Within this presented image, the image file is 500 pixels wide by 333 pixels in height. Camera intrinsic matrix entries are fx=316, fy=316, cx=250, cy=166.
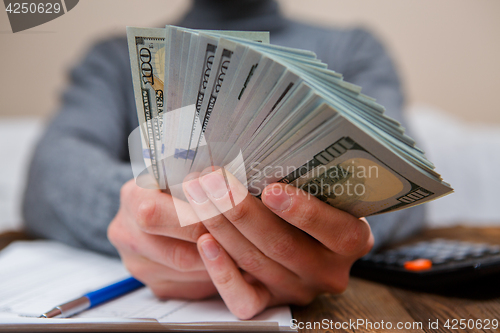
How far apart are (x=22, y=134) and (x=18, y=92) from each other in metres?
0.42

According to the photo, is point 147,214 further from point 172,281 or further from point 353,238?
point 353,238

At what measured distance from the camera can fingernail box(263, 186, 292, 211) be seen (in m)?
0.30

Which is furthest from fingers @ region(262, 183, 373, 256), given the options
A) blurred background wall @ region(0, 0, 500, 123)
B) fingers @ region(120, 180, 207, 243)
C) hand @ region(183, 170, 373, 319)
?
blurred background wall @ region(0, 0, 500, 123)

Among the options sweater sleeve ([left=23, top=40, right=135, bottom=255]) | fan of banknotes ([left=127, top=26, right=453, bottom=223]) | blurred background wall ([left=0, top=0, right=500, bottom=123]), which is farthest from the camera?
blurred background wall ([left=0, top=0, right=500, bottom=123])

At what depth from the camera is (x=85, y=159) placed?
0.66m

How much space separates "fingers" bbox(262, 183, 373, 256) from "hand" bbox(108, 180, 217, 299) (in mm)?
104

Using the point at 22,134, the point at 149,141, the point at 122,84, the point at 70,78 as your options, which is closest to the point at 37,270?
the point at 149,141

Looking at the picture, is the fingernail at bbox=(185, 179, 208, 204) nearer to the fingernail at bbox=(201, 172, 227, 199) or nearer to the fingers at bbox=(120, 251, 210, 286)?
the fingernail at bbox=(201, 172, 227, 199)

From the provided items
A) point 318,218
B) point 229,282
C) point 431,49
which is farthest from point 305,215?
point 431,49

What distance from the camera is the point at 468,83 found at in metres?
1.82

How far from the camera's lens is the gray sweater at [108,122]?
1.94ft

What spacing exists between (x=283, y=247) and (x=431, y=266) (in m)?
0.24

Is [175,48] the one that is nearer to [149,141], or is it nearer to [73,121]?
[149,141]

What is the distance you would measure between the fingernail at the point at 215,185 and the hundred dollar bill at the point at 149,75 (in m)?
0.08
